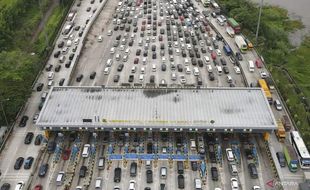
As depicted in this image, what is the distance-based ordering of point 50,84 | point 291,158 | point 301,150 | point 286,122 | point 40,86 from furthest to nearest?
point 50,84 < point 40,86 < point 286,122 < point 291,158 < point 301,150

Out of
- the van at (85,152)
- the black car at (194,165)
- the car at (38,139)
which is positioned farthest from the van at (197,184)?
the car at (38,139)

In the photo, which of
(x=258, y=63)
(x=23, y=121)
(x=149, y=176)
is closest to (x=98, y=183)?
(x=149, y=176)

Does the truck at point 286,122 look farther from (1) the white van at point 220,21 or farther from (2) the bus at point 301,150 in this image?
(1) the white van at point 220,21

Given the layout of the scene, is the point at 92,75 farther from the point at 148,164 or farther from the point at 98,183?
the point at 98,183

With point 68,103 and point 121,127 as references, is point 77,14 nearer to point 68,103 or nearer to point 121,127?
point 68,103

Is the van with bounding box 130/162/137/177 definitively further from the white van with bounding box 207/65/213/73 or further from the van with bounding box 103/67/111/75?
the white van with bounding box 207/65/213/73

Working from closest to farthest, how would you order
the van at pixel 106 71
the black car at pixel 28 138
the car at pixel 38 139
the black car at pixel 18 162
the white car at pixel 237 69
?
the black car at pixel 18 162 → the car at pixel 38 139 → the black car at pixel 28 138 → the white car at pixel 237 69 → the van at pixel 106 71
